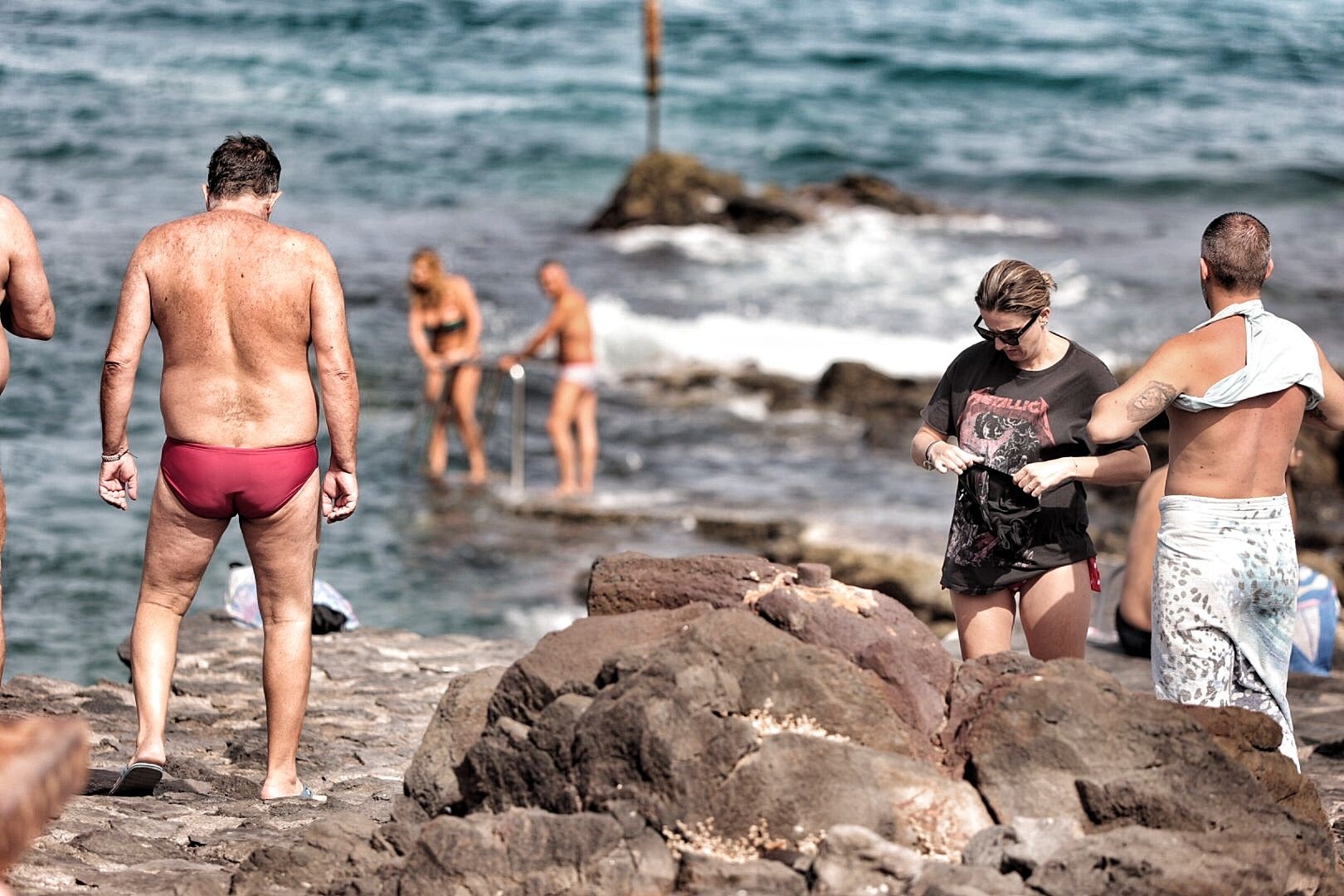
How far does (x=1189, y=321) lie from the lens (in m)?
19.5

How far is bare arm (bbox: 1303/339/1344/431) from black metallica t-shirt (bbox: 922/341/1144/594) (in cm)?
51

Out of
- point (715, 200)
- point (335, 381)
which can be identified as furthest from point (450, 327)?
point (715, 200)

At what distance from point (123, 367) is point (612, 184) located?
1030 inches

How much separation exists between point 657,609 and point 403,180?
2553 cm

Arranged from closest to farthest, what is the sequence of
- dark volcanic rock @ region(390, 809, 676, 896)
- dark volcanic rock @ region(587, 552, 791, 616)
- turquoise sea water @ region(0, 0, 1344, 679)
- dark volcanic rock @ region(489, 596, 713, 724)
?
dark volcanic rock @ region(390, 809, 676, 896) < dark volcanic rock @ region(489, 596, 713, 724) < dark volcanic rock @ region(587, 552, 791, 616) < turquoise sea water @ region(0, 0, 1344, 679)

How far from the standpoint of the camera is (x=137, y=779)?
461cm

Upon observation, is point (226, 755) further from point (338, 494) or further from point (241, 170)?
point (241, 170)

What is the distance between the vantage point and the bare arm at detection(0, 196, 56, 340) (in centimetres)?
433

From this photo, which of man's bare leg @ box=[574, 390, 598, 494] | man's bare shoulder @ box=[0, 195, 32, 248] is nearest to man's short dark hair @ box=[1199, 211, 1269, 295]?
man's bare shoulder @ box=[0, 195, 32, 248]

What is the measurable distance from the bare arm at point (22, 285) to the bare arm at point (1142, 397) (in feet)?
9.68

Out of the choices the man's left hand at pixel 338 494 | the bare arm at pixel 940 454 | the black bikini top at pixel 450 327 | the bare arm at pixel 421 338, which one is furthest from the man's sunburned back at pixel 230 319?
the black bikini top at pixel 450 327

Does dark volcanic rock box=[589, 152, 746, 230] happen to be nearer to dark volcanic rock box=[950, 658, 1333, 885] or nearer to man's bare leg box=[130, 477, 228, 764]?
man's bare leg box=[130, 477, 228, 764]

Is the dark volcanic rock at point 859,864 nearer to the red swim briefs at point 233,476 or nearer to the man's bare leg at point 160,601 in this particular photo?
the red swim briefs at point 233,476

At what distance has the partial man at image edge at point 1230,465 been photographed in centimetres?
418
